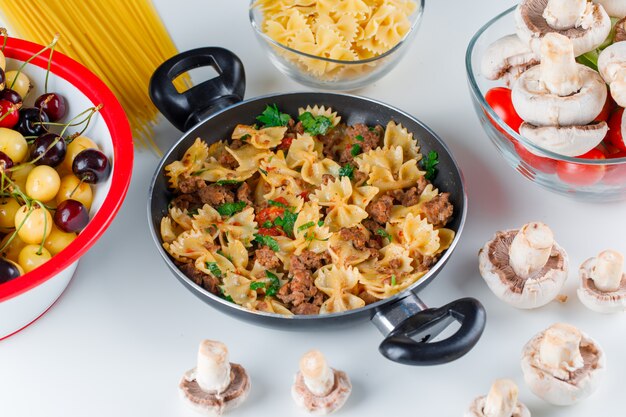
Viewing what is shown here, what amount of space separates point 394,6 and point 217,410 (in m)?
0.96

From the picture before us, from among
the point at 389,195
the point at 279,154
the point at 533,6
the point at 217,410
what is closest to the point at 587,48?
the point at 533,6

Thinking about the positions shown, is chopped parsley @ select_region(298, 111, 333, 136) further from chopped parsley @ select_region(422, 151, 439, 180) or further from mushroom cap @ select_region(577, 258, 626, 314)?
mushroom cap @ select_region(577, 258, 626, 314)

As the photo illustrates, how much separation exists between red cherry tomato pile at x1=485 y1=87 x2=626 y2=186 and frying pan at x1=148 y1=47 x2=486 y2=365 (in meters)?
0.13

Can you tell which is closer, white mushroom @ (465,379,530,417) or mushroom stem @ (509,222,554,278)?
white mushroom @ (465,379,530,417)

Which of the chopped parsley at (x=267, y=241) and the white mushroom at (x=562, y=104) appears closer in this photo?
the white mushroom at (x=562, y=104)

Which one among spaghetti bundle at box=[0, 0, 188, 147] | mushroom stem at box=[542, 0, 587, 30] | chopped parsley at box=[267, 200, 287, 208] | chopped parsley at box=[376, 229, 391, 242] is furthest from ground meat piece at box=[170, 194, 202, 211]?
mushroom stem at box=[542, 0, 587, 30]

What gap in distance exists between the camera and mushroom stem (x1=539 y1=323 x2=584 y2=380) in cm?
149

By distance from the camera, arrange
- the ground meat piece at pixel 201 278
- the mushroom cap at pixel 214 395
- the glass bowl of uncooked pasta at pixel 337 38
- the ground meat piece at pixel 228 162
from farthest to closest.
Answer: the glass bowl of uncooked pasta at pixel 337 38
the ground meat piece at pixel 228 162
the ground meat piece at pixel 201 278
the mushroom cap at pixel 214 395

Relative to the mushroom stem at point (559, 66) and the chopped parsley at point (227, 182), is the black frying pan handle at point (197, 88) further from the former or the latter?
the mushroom stem at point (559, 66)

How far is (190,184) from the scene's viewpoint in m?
1.82

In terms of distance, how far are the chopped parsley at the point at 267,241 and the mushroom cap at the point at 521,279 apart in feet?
1.19

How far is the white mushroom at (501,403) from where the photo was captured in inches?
57.2

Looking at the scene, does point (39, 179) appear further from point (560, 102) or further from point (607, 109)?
point (607, 109)

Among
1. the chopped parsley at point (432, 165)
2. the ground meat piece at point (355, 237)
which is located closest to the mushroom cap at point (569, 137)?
the chopped parsley at point (432, 165)
